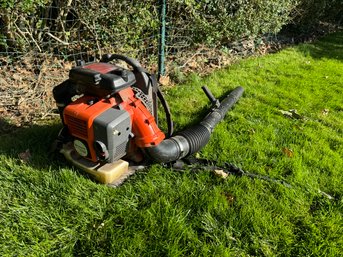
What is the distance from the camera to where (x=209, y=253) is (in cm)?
219

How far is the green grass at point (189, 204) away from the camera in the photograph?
2.22m

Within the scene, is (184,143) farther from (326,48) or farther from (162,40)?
(326,48)

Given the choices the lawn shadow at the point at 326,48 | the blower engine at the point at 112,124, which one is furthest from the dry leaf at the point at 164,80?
the lawn shadow at the point at 326,48

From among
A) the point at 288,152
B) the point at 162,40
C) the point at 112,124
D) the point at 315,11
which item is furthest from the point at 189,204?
the point at 315,11

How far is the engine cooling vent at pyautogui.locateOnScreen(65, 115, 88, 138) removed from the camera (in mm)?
2414

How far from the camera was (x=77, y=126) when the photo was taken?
2.46 m

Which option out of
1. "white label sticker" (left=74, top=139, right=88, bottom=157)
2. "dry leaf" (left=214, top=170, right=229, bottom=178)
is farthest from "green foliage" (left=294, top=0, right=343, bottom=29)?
"white label sticker" (left=74, top=139, right=88, bottom=157)

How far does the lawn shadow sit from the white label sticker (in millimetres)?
5597

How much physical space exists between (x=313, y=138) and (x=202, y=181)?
4.94ft

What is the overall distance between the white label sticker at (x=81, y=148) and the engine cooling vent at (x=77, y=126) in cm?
6

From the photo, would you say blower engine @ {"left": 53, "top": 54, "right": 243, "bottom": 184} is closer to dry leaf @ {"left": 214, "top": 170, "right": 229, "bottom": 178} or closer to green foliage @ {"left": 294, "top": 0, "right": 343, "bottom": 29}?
dry leaf @ {"left": 214, "top": 170, "right": 229, "bottom": 178}

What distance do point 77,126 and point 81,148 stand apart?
0.19 meters

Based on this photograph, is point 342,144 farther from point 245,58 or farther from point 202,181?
point 245,58

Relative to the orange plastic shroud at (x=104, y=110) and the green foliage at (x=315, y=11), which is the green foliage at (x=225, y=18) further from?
the orange plastic shroud at (x=104, y=110)
